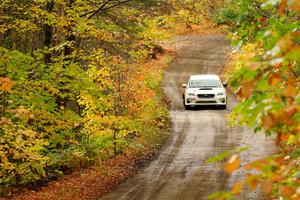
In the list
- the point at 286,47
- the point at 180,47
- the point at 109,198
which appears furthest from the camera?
the point at 180,47

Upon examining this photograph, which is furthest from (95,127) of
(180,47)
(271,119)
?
(180,47)

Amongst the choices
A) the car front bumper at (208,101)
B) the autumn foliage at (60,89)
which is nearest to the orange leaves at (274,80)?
the autumn foliage at (60,89)

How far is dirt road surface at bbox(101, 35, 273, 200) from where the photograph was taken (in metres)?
12.8

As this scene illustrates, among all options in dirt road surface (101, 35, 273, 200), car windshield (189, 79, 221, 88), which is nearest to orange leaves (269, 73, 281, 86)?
dirt road surface (101, 35, 273, 200)

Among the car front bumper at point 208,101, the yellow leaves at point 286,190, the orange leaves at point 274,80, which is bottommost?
the car front bumper at point 208,101

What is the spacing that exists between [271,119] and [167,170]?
485 inches

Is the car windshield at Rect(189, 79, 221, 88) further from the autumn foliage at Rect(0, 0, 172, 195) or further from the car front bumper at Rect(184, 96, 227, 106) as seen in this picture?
the autumn foliage at Rect(0, 0, 172, 195)

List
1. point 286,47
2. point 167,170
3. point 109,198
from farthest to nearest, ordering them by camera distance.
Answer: point 167,170, point 109,198, point 286,47

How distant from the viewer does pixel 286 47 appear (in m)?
2.74

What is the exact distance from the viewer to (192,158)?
Result: 652 inches

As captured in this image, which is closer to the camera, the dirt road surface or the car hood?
the dirt road surface

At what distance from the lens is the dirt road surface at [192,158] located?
505 inches

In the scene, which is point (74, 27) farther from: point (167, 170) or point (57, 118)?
point (167, 170)

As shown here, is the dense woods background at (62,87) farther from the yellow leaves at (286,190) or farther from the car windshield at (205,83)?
the yellow leaves at (286,190)
